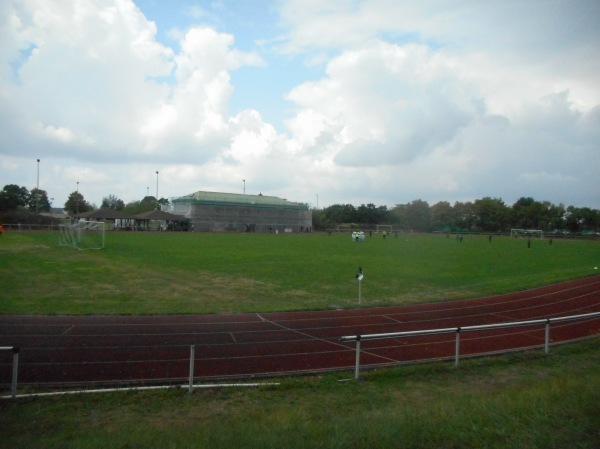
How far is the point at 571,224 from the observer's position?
111938mm

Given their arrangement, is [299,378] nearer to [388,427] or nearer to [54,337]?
[388,427]

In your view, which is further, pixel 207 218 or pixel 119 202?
pixel 119 202

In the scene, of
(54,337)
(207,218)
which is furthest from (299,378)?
(207,218)

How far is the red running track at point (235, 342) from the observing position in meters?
9.80

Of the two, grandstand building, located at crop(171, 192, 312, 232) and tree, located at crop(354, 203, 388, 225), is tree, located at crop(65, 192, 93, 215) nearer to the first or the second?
grandstand building, located at crop(171, 192, 312, 232)

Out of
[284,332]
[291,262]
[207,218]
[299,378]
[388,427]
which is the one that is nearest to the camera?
[388,427]

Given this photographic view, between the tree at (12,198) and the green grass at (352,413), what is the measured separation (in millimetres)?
90514

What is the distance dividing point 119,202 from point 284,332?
14513cm

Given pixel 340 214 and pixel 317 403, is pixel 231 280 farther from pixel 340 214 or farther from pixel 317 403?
pixel 340 214

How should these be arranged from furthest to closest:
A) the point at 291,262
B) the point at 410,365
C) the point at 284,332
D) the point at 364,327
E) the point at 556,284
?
the point at 291,262, the point at 556,284, the point at 364,327, the point at 284,332, the point at 410,365

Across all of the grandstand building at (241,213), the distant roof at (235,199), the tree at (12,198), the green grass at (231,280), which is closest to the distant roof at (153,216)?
the grandstand building at (241,213)

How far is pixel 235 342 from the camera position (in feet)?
39.7

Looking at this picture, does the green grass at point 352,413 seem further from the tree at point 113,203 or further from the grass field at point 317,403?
the tree at point 113,203

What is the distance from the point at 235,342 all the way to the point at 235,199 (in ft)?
336
